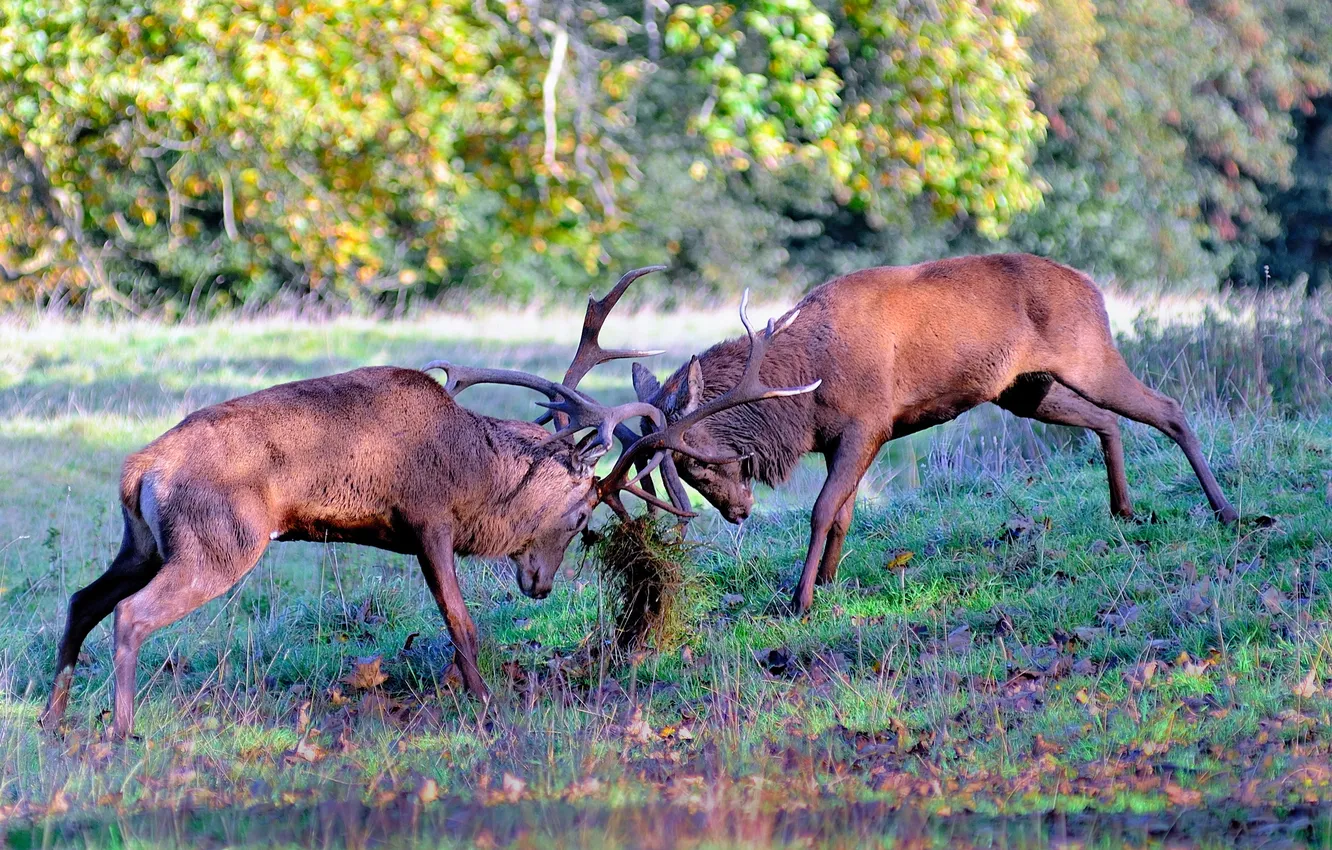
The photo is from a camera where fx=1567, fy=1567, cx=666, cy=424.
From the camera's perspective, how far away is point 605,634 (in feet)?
23.8

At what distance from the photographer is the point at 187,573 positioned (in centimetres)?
613

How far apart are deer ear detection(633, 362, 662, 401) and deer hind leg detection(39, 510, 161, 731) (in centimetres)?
258

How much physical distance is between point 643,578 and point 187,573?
80.1 inches

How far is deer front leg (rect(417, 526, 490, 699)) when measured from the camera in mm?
6766

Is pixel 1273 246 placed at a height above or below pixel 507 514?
below

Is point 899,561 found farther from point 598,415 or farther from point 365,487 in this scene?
point 365,487

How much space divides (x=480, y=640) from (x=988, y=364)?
2.97m

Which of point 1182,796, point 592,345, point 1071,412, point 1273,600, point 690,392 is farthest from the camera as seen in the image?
point 1071,412

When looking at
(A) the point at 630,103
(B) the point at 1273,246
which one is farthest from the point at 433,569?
(B) the point at 1273,246

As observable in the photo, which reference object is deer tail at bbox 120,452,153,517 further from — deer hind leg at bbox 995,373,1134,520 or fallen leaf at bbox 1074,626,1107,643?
deer hind leg at bbox 995,373,1134,520

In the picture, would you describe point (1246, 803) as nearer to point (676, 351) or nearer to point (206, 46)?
point (676, 351)

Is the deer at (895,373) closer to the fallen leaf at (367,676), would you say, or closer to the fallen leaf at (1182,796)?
the fallen leaf at (367,676)

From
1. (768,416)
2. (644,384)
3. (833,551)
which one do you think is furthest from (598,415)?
(833,551)

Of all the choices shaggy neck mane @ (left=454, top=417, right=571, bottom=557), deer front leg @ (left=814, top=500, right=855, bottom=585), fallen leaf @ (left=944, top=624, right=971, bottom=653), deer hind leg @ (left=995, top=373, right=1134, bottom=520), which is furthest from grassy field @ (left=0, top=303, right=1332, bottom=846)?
shaggy neck mane @ (left=454, top=417, right=571, bottom=557)
